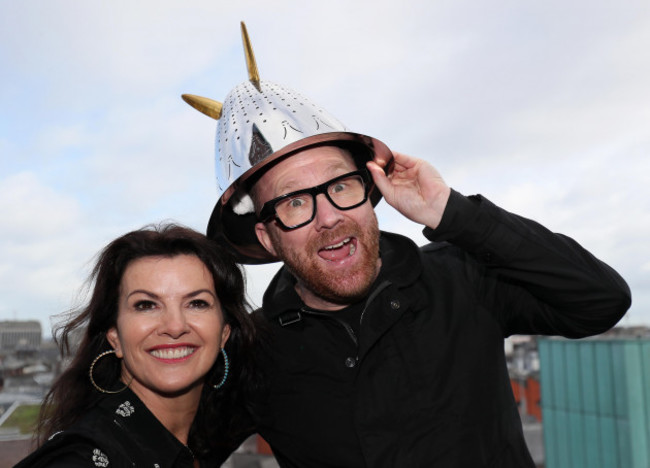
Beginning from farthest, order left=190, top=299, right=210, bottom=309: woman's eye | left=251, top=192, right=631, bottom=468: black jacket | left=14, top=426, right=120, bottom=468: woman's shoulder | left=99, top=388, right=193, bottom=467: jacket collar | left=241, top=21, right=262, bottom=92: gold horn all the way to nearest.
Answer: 1. left=241, top=21, right=262, bottom=92: gold horn
2. left=190, top=299, right=210, bottom=309: woman's eye
3. left=99, top=388, right=193, bottom=467: jacket collar
4. left=251, top=192, right=631, bottom=468: black jacket
5. left=14, top=426, right=120, bottom=468: woman's shoulder

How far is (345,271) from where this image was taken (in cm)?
Answer: 285

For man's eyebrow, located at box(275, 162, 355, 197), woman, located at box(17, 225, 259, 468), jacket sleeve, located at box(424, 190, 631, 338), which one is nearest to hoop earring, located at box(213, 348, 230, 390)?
woman, located at box(17, 225, 259, 468)

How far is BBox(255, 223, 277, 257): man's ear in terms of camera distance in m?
3.34

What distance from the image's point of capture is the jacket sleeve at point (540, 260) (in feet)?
8.05

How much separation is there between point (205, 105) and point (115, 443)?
1.95 meters

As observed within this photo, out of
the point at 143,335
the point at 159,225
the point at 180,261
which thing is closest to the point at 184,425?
the point at 143,335

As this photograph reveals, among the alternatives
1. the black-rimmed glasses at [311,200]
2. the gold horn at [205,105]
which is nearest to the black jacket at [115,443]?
the black-rimmed glasses at [311,200]

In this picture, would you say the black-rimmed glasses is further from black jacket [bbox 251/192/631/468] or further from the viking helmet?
black jacket [bbox 251/192/631/468]

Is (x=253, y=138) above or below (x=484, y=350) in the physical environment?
above

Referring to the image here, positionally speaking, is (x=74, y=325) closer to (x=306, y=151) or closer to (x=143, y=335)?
(x=143, y=335)

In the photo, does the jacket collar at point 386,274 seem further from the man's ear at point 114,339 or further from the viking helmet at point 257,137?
the man's ear at point 114,339

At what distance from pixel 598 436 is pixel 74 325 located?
27.6 meters

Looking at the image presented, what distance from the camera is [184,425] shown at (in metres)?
3.29

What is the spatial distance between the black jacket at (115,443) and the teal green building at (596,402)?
22.6 metres
